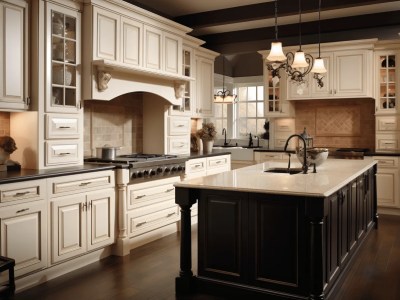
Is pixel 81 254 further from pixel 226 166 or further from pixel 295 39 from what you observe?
pixel 295 39

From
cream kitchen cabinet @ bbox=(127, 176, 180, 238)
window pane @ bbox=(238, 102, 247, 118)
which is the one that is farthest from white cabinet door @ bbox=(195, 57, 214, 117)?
window pane @ bbox=(238, 102, 247, 118)

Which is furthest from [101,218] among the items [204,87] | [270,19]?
[270,19]

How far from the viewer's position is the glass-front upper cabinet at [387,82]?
6.56 metres

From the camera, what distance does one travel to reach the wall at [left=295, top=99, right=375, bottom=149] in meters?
7.05

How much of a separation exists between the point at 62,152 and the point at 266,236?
6.97 feet

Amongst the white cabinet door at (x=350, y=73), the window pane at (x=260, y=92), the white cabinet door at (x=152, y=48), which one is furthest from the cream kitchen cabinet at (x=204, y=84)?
the window pane at (x=260, y=92)

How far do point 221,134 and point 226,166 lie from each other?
3.09m

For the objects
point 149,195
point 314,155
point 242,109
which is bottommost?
point 149,195

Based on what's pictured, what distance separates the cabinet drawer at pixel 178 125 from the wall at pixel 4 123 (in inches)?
86.3

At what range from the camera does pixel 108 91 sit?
14.8 ft

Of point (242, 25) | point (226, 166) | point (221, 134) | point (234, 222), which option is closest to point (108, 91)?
point (234, 222)

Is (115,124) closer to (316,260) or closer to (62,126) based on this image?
(62,126)

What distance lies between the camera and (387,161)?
6.36 meters

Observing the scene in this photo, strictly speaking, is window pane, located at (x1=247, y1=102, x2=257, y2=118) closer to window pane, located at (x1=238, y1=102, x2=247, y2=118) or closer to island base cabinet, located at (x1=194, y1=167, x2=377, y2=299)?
window pane, located at (x1=238, y1=102, x2=247, y2=118)
